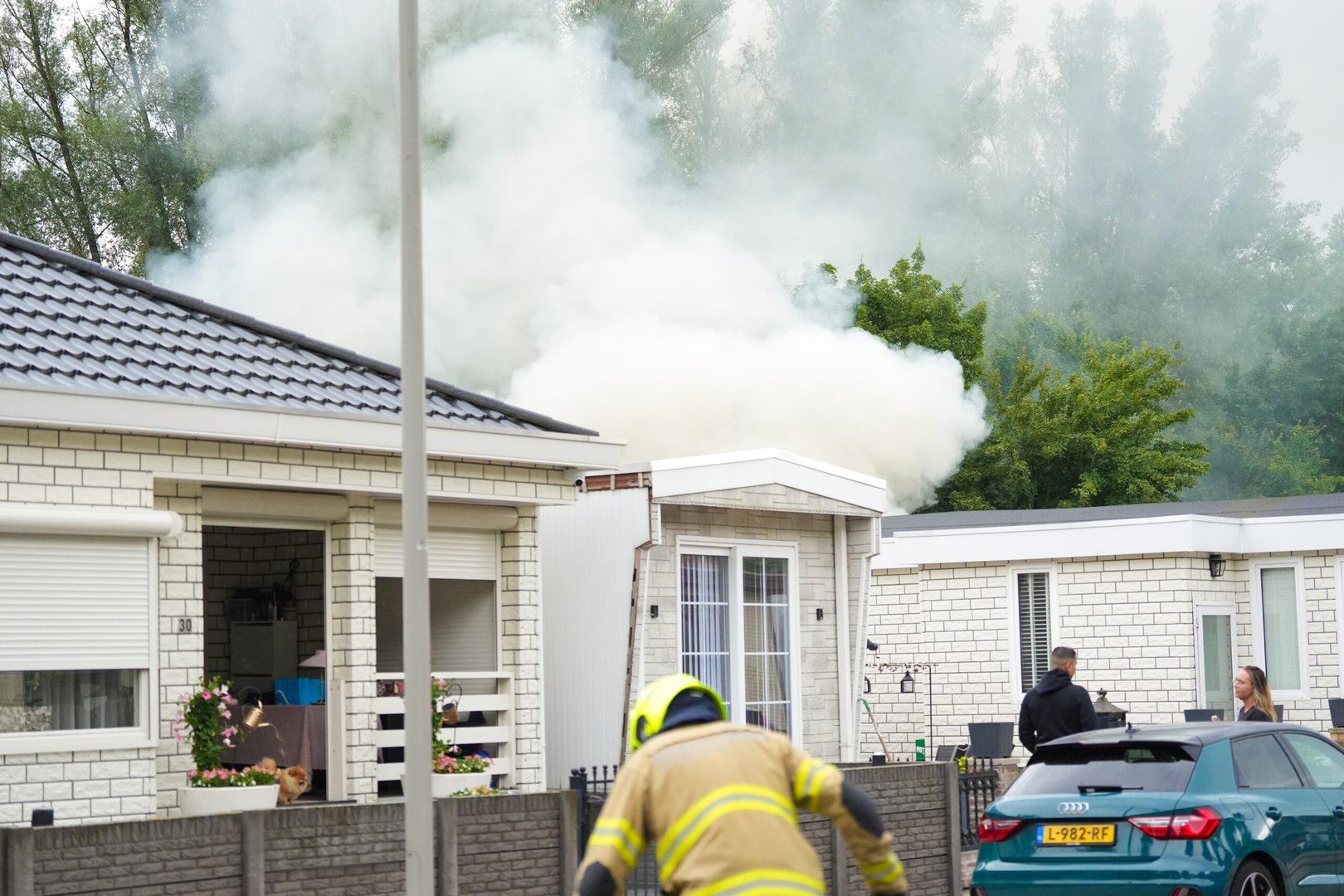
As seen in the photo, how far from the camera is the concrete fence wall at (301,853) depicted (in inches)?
367

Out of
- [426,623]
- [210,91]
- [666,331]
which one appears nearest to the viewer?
[426,623]

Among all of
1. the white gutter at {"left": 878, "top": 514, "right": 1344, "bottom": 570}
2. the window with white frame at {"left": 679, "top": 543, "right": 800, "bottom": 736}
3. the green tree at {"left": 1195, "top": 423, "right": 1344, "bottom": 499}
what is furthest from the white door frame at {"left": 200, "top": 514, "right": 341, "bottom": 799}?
the green tree at {"left": 1195, "top": 423, "right": 1344, "bottom": 499}

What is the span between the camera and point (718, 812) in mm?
5125

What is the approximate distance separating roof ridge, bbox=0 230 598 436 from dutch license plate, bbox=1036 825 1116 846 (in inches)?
206

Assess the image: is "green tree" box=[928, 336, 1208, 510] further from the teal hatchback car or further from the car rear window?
the car rear window

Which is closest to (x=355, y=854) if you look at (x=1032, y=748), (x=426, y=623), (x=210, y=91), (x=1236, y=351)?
(x=426, y=623)

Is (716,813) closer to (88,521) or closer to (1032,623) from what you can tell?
(88,521)

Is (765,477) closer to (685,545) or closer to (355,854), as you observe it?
(685,545)

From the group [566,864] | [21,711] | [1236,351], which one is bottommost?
[566,864]

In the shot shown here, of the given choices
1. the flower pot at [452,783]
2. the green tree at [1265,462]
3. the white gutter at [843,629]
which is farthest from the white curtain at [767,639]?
the green tree at [1265,462]

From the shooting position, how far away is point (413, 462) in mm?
8227

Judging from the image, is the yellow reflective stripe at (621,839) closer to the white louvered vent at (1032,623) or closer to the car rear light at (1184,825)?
the car rear light at (1184,825)

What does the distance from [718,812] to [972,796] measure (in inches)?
433

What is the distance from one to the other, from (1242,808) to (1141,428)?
3480 centimetres
